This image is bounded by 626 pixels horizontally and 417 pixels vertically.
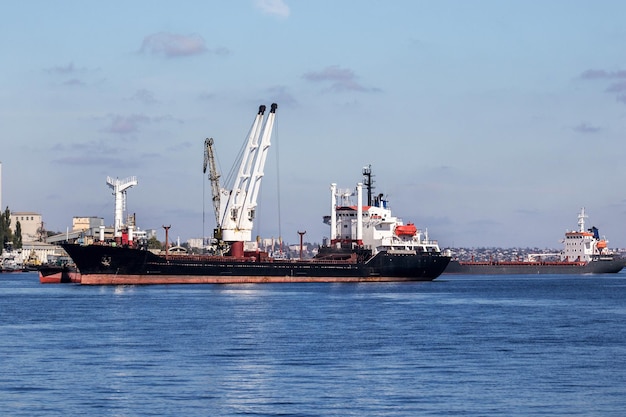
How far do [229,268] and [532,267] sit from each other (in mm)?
97504

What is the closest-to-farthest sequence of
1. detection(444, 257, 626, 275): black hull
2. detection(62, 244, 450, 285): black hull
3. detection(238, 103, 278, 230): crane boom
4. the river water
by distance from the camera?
the river water → detection(62, 244, 450, 285): black hull → detection(238, 103, 278, 230): crane boom → detection(444, 257, 626, 275): black hull

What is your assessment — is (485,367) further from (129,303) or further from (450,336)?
(129,303)

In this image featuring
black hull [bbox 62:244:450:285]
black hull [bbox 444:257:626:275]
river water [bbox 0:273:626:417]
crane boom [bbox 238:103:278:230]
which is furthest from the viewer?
black hull [bbox 444:257:626:275]

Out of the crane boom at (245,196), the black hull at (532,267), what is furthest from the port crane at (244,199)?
the black hull at (532,267)

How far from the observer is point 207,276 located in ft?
354

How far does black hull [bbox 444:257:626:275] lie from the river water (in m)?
114

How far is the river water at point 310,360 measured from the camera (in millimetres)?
32062

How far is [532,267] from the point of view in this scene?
194500mm

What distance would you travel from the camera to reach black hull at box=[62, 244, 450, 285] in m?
103

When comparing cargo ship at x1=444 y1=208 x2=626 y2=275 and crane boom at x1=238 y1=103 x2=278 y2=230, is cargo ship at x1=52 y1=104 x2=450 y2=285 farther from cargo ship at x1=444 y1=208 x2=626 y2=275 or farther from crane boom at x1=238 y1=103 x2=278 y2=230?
cargo ship at x1=444 y1=208 x2=626 y2=275

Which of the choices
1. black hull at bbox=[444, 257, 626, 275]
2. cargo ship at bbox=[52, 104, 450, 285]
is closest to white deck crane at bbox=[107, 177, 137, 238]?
cargo ship at bbox=[52, 104, 450, 285]

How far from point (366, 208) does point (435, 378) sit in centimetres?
8828

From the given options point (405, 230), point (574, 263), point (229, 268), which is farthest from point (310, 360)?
point (574, 263)

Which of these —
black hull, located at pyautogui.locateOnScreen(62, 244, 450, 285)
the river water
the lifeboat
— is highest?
the lifeboat
